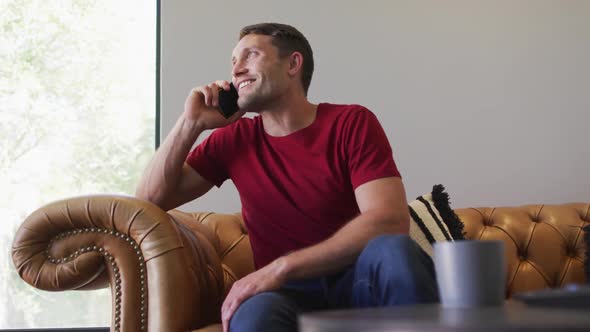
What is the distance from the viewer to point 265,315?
4.47ft

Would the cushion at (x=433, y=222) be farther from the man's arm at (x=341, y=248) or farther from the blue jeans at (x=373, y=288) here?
the blue jeans at (x=373, y=288)

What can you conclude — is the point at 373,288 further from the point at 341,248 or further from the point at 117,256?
the point at 117,256

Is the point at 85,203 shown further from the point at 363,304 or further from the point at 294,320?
the point at 363,304

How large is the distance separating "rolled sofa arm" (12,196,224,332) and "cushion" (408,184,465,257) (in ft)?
2.60

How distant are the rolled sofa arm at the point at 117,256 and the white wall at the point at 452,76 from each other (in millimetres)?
1159

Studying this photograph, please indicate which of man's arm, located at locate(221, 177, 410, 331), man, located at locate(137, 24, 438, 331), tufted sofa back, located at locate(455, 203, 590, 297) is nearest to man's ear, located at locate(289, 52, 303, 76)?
man, located at locate(137, 24, 438, 331)

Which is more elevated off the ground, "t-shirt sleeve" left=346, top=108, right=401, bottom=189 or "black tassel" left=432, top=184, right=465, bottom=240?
"t-shirt sleeve" left=346, top=108, right=401, bottom=189

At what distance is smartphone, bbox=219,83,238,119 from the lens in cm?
193

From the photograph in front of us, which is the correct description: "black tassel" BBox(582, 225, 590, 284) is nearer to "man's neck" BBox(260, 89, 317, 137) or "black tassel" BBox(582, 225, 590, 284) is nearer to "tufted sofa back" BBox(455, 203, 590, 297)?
"tufted sofa back" BBox(455, 203, 590, 297)

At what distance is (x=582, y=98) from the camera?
2777mm

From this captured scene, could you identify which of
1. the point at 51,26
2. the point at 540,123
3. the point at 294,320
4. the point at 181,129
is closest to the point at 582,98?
the point at 540,123

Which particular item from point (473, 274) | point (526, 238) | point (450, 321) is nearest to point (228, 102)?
point (526, 238)

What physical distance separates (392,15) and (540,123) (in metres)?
0.69

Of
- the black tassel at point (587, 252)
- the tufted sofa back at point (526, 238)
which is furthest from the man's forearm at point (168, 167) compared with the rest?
the black tassel at point (587, 252)
